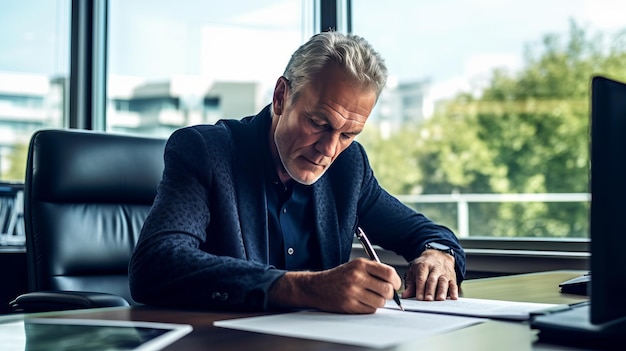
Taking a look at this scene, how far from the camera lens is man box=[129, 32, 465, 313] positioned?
1.21m

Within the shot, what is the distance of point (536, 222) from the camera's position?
17.8 feet

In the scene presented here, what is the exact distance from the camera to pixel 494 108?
6.20 m

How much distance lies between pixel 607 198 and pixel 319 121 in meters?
0.85

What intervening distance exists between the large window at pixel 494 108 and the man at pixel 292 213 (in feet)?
4.98

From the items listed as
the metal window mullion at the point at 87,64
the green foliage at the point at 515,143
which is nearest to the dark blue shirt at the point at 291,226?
the metal window mullion at the point at 87,64

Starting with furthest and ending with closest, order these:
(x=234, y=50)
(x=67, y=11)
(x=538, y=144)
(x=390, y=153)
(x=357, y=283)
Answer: (x=538, y=144), (x=390, y=153), (x=67, y=11), (x=234, y=50), (x=357, y=283)

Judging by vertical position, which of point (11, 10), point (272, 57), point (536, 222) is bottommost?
point (536, 222)

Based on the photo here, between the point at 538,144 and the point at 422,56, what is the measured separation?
185 cm

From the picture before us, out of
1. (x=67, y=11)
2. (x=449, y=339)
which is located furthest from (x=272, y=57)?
(x=449, y=339)

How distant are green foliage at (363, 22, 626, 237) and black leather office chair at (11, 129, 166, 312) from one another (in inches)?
111

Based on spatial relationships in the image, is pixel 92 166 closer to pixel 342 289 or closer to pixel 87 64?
pixel 342 289

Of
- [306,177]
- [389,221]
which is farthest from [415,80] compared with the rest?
[306,177]

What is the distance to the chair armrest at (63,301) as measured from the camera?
1.60 m

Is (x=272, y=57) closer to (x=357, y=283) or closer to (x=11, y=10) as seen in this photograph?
(x=11, y=10)
